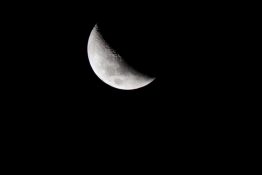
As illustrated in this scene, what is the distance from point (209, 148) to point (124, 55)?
4292mm

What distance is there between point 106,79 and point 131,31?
0.72 metres

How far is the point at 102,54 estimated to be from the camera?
2441 mm

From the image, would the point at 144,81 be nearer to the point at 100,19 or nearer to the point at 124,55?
the point at 124,55

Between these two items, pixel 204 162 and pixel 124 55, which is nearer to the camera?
pixel 124 55

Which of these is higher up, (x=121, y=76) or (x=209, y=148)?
(x=209, y=148)

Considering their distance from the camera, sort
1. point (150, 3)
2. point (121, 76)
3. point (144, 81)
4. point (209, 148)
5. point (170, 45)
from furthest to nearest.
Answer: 1. point (209, 148)
2. point (144, 81)
3. point (121, 76)
4. point (170, 45)
5. point (150, 3)

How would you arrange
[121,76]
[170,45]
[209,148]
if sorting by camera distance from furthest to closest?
[209,148]
[121,76]
[170,45]

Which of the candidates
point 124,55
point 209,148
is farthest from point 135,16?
point 209,148

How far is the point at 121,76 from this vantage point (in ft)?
8.38

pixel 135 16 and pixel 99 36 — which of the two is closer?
pixel 135 16

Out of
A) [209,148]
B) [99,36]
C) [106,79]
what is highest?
[209,148]

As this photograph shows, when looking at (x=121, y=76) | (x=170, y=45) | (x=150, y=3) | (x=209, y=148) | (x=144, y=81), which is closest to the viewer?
(x=150, y=3)

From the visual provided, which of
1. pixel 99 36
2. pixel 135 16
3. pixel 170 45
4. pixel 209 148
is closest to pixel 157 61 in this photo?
pixel 170 45

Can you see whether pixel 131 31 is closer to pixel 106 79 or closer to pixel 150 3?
pixel 150 3
